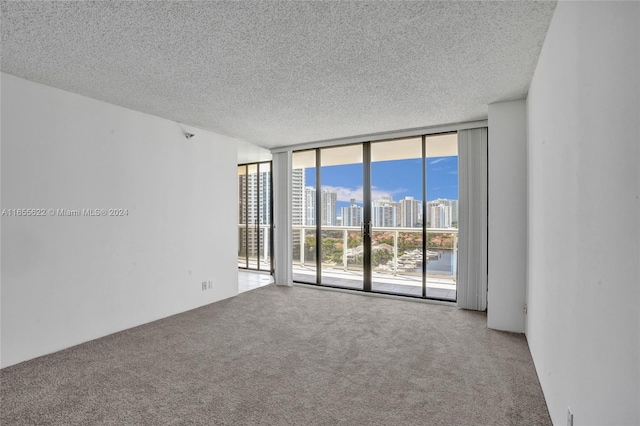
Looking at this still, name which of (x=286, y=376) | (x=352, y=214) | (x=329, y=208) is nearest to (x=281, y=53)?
(x=286, y=376)

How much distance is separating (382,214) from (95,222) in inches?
159

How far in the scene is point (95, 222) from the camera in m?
3.34

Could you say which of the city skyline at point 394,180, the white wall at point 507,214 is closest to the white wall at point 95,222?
the city skyline at point 394,180

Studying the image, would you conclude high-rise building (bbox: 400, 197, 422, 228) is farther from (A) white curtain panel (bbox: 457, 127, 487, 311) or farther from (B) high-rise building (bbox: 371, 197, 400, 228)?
(A) white curtain panel (bbox: 457, 127, 487, 311)

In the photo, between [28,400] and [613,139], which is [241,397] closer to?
[28,400]

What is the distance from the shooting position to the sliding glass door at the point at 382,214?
475cm

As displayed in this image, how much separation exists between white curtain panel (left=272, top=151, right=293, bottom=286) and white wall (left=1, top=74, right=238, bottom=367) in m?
1.28

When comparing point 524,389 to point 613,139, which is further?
point 524,389

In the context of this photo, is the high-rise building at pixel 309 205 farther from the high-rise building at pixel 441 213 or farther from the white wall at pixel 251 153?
the high-rise building at pixel 441 213

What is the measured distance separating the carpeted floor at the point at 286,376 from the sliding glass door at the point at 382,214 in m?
1.55

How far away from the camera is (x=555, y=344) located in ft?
6.15

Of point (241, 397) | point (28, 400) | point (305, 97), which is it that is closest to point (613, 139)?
point (241, 397)

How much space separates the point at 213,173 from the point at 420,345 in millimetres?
3629

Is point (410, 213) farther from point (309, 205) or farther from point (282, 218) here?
point (282, 218)
